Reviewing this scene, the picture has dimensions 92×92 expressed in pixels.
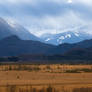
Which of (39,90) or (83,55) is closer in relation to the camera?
(39,90)

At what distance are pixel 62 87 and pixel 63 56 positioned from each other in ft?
478

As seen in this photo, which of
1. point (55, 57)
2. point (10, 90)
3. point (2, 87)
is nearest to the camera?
point (10, 90)

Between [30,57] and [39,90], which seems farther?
[30,57]

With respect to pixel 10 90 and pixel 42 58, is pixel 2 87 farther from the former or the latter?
pixel 42 58

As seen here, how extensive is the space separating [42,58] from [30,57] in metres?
10.4

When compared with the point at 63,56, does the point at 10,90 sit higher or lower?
lower

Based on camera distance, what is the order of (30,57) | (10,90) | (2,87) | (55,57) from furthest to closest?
(30,57) → (55,57) → (2,87) → (10,90)

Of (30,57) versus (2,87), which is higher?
(30,57)

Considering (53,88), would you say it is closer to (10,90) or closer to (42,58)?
(10,90)

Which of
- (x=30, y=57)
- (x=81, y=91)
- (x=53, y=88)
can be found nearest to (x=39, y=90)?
(x=53, y=88)

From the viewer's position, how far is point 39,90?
1277 inches

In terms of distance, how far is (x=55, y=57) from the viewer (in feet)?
591

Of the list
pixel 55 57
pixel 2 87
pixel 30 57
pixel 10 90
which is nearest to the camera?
pixel 10 90

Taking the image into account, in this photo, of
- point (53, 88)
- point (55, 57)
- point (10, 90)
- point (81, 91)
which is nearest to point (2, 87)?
point (10, 90)
